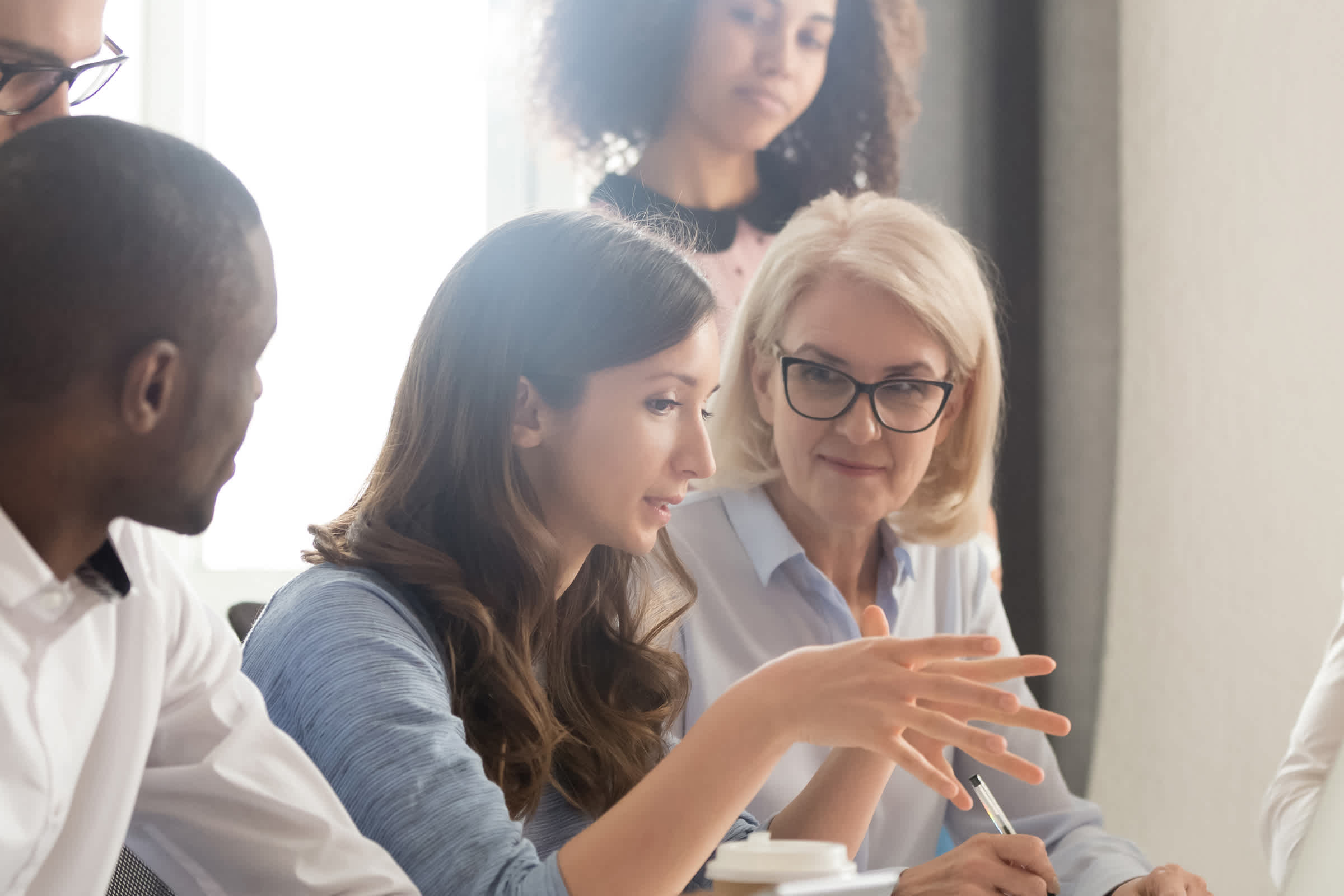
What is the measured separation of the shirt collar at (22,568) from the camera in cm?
45

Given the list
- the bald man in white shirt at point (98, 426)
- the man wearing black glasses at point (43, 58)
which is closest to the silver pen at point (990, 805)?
the bald man in white shirt at point (98, 426)

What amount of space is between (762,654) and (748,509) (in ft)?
0.54

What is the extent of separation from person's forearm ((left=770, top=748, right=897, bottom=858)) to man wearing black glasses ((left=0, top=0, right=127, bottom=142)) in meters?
0.71

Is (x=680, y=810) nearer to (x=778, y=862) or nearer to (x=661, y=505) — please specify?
(x=778, y=862)

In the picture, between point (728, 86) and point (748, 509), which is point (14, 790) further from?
point (728, 86)

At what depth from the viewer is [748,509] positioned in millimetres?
1316

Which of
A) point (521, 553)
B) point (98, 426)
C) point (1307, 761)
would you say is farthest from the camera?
point (1307, 761)

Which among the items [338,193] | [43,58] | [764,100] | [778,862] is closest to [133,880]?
[778,862]

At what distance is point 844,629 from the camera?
4.16 feet

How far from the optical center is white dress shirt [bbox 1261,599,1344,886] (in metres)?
1.04

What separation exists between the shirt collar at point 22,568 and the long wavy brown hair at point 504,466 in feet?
1.06

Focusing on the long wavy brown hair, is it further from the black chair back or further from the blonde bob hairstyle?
the blonde bob hairstyle

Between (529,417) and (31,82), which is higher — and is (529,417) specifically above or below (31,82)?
below

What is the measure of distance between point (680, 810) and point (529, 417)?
36cm
